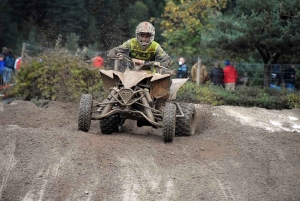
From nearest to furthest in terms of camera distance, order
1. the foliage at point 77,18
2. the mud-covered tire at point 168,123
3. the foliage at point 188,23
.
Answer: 1. the mud-covered tire at point 168,123
2. the foliage at point 77,18
3. the foliage at point 188,23

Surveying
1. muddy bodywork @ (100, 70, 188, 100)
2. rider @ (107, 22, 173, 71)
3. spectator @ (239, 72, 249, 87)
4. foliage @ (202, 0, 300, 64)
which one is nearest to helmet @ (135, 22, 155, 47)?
rider @ (107, 22, 173, 71)

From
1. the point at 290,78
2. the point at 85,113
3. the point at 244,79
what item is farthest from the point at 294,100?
the point at 85,113

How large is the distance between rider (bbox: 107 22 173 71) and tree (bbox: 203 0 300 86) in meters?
8.47

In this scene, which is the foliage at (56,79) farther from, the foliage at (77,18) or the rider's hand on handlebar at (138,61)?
the rider's hand on handlebar at (138,61)

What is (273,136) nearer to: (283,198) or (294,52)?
(283,198)

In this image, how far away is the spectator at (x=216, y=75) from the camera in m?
19.8

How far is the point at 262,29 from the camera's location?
2041 centimetres

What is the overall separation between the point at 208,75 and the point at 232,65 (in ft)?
3.07

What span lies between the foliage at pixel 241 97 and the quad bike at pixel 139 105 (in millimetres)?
5626

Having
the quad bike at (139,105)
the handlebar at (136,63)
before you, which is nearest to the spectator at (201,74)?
the quad bike at (139,105)

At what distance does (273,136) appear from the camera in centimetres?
1235

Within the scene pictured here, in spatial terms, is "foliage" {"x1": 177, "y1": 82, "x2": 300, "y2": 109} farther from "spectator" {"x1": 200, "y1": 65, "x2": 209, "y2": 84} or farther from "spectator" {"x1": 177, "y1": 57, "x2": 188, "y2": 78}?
"spectator" {"x1": 177, "y1": 57, "x2": 188, "y2": 78}

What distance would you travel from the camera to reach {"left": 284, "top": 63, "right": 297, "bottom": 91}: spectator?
1914 centimetres

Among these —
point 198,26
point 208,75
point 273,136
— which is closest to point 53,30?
point 198,26
